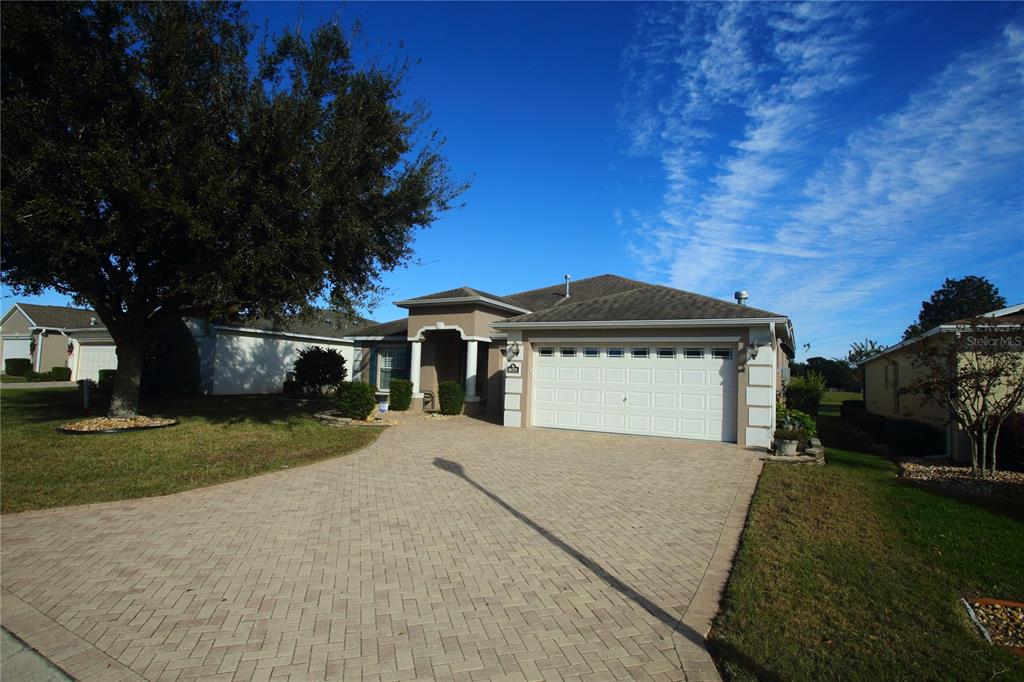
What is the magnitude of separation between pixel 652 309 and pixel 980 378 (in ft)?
22.5

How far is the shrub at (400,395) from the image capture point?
18953 millimetres

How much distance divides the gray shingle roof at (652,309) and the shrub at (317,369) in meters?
12.4

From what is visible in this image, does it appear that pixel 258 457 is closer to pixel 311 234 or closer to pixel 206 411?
pixel 311 234

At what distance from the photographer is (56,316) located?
1389 inches

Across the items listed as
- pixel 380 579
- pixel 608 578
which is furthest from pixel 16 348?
pixel 608 578

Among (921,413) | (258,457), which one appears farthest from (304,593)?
(921,413)

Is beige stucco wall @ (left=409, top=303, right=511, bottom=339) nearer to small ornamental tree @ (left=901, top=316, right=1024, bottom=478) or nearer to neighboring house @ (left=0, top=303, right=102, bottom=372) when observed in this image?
small ornamental tree @ (left=901, top=316, right=1024, bottom=478)

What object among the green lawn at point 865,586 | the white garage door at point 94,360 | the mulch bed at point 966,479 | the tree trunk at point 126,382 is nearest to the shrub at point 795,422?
the mulch bed at point 966,479

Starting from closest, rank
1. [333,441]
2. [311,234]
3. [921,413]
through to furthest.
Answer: [311,234], [333,441], [921,413]

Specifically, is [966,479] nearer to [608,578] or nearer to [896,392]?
[608,578]

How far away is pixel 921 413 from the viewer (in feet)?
50.7

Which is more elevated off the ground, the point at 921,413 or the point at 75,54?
the point at 75,54

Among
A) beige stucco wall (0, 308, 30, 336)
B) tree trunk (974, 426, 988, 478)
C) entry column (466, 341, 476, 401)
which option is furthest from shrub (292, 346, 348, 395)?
beige stucco wall (0, 308, 30, 336)

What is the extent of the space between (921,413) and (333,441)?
647 inches
